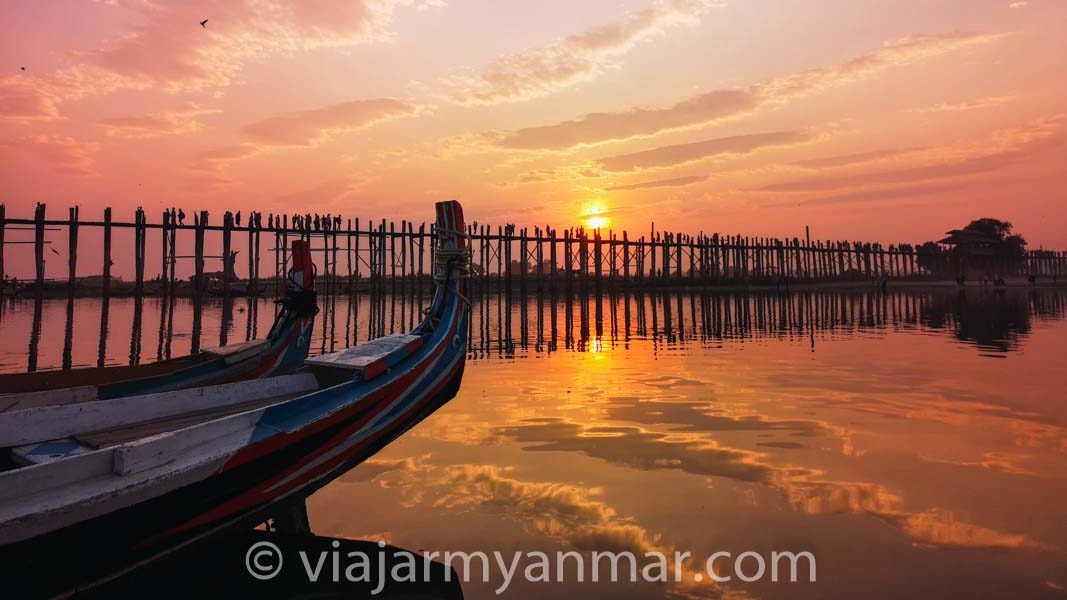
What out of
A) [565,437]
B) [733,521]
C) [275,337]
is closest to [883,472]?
[733,521]

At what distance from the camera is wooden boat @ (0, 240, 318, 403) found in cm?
519

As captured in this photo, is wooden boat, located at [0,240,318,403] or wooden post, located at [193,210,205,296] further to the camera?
wooden post, located at [193,210,205,296]

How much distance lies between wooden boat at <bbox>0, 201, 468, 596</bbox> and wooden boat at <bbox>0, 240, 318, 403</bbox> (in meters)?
1.02

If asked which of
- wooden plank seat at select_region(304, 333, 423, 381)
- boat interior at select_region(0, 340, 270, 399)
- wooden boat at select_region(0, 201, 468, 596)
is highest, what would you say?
wooden plank seat at select_region(304, 333, 423, 381)

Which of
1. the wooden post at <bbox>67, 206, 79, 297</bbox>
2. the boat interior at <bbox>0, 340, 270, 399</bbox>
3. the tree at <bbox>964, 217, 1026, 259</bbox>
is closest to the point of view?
the boat interior at <bbox>0, 340, 270, 399</bbox>

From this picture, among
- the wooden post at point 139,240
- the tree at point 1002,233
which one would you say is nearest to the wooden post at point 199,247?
the wooden post at point 139,240

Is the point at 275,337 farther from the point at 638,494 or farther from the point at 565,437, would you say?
the point at 638,494

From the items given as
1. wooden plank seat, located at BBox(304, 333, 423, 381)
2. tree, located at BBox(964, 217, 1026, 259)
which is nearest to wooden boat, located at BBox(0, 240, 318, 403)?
wooden plank seat, located at BBox(304, 333, 423, 381)

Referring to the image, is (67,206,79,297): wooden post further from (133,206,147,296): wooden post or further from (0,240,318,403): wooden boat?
(0,240,318,403): wooden boat

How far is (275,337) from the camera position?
7.89 m

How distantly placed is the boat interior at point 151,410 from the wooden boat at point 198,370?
0.57 feet

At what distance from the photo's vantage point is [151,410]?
4.68m

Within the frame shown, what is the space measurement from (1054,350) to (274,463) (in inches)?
708

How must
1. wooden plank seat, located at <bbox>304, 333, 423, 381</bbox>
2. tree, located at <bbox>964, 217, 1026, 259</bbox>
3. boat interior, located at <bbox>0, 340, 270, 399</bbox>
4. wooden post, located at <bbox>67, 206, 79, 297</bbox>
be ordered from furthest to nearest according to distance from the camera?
tree, located at <bbox>964, 217, 1026, 259</bbox>, wooden post, located at <bbox>67, 206, 79, 297</bbox>, boat interior, located at <bbox>0, 340, 270, 399</bbox>, wooden plank seat, located at <bbox>304, 333, 423, 381</bbox>
